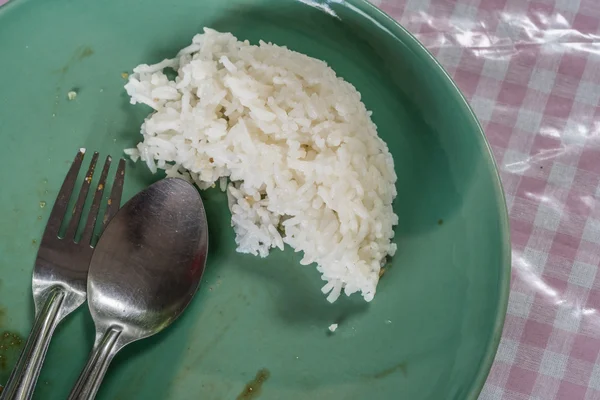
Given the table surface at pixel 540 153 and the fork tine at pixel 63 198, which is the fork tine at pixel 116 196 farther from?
the table surface at pixel 540 153

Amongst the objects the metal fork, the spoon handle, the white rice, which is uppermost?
the white rice

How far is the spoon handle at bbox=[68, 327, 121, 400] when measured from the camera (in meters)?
1.35

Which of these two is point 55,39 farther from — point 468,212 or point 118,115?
point 468,212

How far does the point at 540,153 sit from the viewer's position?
169 cm

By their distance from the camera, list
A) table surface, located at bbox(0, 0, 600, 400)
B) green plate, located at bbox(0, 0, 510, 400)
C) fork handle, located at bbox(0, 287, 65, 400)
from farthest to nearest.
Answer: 1. table surface, located at bbox(0, 0, 600, 400)
2. green plate, located at bbox(0, 0, 510, 400)
3. fork handle, located at bbox(0, 287, 65, 400)

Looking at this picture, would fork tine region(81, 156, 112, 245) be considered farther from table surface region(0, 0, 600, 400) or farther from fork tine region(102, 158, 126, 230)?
table surface region(0, 0, 600, 400)

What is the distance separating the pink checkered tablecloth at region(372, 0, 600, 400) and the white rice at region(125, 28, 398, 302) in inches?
15.2

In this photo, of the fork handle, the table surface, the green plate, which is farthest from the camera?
the table surface

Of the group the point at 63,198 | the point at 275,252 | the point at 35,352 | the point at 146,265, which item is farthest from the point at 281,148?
the point at 35,352

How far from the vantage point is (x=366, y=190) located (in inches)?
57.2

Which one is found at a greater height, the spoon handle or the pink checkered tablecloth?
the pink checkered tablecloth

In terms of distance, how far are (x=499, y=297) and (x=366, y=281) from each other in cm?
30

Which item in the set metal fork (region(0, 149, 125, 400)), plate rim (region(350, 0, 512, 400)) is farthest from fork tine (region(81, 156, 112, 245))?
plate rim (region(350, 0, 512, 400))

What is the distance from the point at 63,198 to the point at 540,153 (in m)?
1.22
